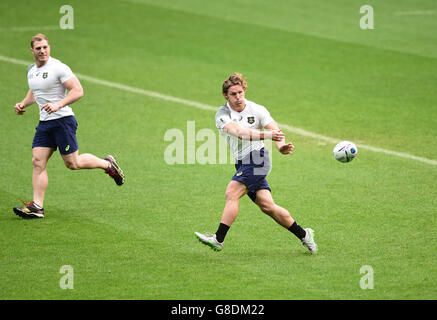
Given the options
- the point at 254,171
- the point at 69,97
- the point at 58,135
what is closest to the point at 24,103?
the point at 58,135

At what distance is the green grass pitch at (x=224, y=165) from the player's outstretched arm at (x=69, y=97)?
1.57m

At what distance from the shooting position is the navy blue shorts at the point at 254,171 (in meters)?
9.05

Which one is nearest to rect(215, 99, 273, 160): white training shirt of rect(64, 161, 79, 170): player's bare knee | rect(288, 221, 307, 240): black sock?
rect(288, 221, 307, 240): black sock

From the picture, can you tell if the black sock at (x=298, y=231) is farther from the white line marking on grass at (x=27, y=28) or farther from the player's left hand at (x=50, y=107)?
the white line marking on grass at (x=27, y=28)


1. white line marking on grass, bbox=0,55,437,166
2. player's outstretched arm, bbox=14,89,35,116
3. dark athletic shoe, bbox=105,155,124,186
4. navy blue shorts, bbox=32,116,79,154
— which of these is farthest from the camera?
white line marking on grass, bbox=0,55,437,166

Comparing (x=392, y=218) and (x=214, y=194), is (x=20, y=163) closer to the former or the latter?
(x=214, y=194)

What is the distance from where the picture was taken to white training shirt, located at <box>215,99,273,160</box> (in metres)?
9.06

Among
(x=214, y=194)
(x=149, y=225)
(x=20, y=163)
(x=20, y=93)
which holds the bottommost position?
(x=149, y=225)

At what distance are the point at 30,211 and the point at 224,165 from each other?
3.96 metres

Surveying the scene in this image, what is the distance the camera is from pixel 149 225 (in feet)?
34.1

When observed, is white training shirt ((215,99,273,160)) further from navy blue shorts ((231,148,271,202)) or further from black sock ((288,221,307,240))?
black sock ((288,221,307,240))

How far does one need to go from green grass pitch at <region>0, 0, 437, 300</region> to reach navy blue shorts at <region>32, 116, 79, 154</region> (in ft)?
3.18

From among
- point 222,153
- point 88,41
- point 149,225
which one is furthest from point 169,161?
point 88,41
